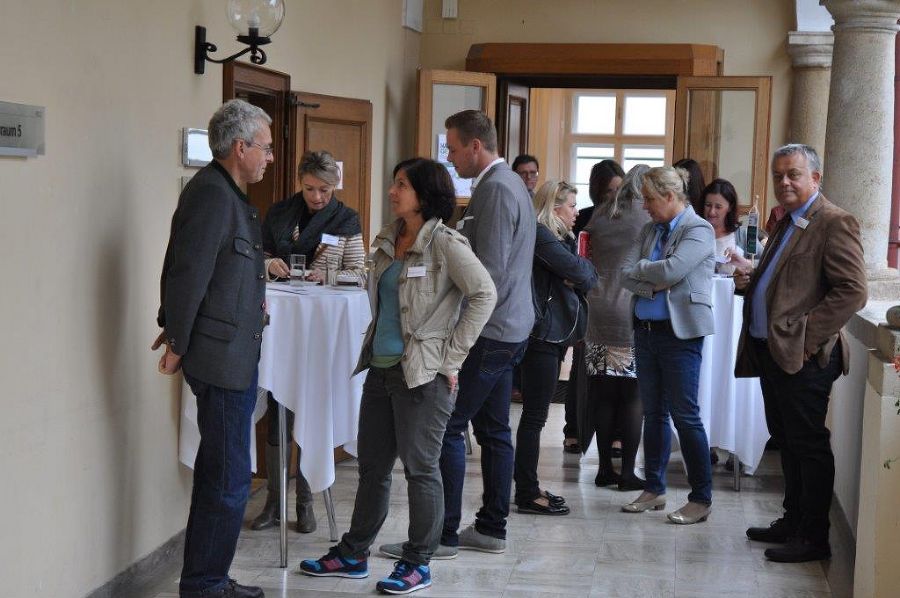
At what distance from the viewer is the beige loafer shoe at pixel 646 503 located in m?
5.32

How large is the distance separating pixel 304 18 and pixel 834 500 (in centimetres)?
357

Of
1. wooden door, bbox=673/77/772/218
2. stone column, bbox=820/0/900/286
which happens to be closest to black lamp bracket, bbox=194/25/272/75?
stone column, bbox=820/0/900/286

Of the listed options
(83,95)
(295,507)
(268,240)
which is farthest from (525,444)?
(83,95)

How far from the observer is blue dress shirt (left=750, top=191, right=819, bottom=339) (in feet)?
14.7

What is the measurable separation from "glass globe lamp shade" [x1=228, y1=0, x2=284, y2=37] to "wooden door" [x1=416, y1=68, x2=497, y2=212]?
13.0ft

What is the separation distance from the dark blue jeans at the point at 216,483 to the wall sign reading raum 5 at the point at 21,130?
884mm

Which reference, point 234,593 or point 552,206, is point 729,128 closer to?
point 552,206

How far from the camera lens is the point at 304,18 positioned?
6.27m

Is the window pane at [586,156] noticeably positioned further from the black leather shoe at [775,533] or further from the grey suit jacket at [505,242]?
the grey suit jacket at [505,242]

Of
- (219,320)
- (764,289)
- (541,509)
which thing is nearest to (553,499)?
(541,509)

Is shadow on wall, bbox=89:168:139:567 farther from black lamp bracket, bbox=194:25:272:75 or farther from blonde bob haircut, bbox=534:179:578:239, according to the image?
blonde bob haircut, bbox=534:179:578:239

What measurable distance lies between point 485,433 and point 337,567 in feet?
2.58

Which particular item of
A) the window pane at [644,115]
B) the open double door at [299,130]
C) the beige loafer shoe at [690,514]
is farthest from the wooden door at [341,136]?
the window pane at [644,115]

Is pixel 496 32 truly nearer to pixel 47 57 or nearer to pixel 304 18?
pixel 304 18
